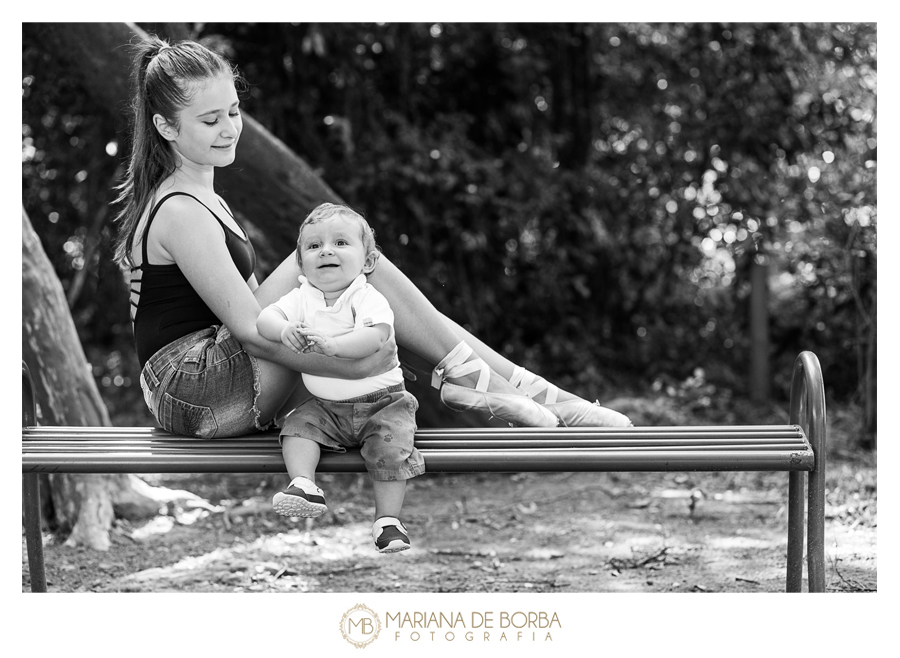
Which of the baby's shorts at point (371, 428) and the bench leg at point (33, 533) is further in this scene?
the bench leg at point (33, 533)

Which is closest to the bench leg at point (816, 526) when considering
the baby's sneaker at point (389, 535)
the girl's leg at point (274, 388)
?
the baby's sneaker at point (389, 535)

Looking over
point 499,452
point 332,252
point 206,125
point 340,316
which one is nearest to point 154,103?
point 206,125

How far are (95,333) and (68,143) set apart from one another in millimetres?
1342

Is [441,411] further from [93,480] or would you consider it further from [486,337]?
[486,337]

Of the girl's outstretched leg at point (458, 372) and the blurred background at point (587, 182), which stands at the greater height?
the blurred background at point (587, 182)

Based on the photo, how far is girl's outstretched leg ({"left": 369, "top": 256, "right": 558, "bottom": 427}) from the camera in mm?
2482

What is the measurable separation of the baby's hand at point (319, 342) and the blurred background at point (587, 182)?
3034mm

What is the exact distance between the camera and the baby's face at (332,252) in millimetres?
2248

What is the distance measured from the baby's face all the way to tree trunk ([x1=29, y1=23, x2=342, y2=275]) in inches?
57.4

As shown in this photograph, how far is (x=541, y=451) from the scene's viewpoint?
2223mm

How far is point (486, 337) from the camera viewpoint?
20.5 ft

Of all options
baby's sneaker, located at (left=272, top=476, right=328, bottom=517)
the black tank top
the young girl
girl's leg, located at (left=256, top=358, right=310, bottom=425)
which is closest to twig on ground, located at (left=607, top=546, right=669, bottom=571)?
the young girl
